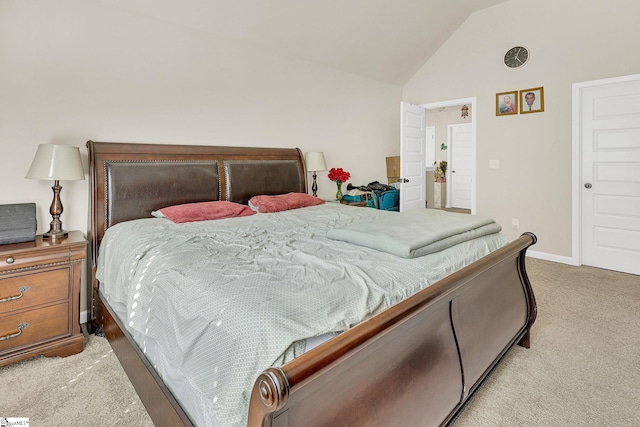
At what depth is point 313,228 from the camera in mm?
2270

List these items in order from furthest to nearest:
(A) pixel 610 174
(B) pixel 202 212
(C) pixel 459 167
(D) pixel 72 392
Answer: (C) pixel 459 167
(A) pixel 610 174
(B) pixel 202 212
(D) pixel 72 392

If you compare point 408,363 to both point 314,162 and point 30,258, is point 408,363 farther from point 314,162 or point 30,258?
point 314,162

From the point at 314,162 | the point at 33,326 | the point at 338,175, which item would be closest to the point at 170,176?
the point at 33,326

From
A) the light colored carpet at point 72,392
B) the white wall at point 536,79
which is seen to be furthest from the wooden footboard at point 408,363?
the white wall at point 536,79

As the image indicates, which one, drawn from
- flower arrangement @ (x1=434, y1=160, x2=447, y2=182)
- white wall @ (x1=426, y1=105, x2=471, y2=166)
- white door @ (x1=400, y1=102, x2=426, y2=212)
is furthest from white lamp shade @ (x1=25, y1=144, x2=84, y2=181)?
white wall @ (x1=426, y1=105, x2=471, y2=166)

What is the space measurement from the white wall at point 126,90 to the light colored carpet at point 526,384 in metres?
1.14

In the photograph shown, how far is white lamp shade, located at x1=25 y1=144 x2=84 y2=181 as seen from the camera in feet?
7.18

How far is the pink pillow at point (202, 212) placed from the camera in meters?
2.58

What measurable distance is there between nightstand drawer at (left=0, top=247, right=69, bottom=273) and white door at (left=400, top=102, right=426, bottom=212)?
3.83m

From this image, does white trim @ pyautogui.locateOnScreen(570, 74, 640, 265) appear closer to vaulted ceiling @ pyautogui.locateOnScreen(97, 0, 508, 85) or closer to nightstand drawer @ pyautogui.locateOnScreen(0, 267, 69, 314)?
vaulted ceiling @ pyautogui.locateOnScreen(97, 0, 508, 85)

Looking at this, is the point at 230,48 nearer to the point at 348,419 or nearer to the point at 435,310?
the point at 435,310

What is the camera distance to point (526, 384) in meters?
1.83

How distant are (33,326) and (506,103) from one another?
511 cm

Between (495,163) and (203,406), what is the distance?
4609 millimetres
